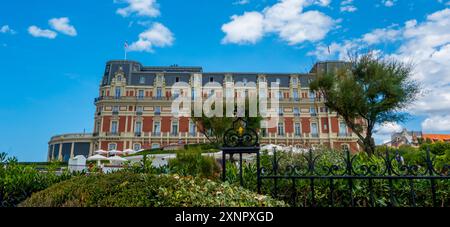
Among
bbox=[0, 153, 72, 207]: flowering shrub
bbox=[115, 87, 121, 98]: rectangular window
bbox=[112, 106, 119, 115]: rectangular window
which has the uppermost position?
bbox=[115, 87, 121, 98]: rectangular window

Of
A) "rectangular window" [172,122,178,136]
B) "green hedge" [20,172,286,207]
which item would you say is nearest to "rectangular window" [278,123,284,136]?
"rectangular window" [172,122,178,136]

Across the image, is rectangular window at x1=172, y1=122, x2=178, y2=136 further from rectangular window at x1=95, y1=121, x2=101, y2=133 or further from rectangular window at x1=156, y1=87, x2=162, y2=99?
rectangular window at x1=95, y1=121, x2=101, y2=133

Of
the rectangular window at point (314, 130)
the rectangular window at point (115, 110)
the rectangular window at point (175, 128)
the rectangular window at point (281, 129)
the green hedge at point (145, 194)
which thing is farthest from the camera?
the rectangular window at point (281, 129)

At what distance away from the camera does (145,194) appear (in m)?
2.41

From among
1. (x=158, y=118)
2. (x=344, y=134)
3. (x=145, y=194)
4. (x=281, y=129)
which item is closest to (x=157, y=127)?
(x=158, y=118)

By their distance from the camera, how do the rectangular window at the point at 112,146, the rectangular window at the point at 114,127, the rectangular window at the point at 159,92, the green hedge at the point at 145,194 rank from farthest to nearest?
the rectangular window at the point at 159,92
the rectangular window at the point at 114,127
the rectangular window at the point at 112,146
the green hedge at the point at 145,194

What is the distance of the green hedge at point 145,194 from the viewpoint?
2322 mm

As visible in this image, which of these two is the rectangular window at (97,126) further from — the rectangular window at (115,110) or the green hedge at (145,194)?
the green hedge at (145,194)

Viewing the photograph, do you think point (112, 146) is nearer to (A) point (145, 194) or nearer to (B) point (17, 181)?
(B) point (17, 181)

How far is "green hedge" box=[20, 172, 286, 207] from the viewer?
232 centimetres

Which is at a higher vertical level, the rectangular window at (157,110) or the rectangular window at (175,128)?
the rectangular window at (157,110)

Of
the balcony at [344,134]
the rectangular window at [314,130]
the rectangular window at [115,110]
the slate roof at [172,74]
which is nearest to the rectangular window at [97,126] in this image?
the rectangular window at [115,110]
